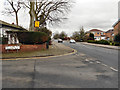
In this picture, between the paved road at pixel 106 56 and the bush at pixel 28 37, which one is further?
the bush at pixel 28 37

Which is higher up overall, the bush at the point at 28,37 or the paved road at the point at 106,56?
the bush at the point at 28,37

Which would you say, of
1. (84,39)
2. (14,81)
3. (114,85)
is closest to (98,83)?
(114,85)

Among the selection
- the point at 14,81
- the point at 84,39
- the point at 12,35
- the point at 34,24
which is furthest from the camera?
the point at 84,39

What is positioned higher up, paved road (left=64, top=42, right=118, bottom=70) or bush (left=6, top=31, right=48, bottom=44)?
bush (left=6, top=31, right=48, bottom=44)

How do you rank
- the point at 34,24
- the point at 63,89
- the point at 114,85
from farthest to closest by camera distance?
the point at 34,24, the point at 114,85, the point at 63,89

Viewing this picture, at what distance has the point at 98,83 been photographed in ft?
13.8

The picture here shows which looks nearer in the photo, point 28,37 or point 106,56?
point 106,56

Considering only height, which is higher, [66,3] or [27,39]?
[66,3]

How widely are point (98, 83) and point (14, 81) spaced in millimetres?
3260

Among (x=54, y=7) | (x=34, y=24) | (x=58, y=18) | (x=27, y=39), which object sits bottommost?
(x=27, y=39)

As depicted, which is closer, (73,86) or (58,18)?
(73,86)

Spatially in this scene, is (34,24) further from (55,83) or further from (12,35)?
(55,83)

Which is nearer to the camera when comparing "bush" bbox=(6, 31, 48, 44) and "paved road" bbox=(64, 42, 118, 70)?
"paved road" bbox=(64, 42, 118, 70)

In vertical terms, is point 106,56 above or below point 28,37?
below
